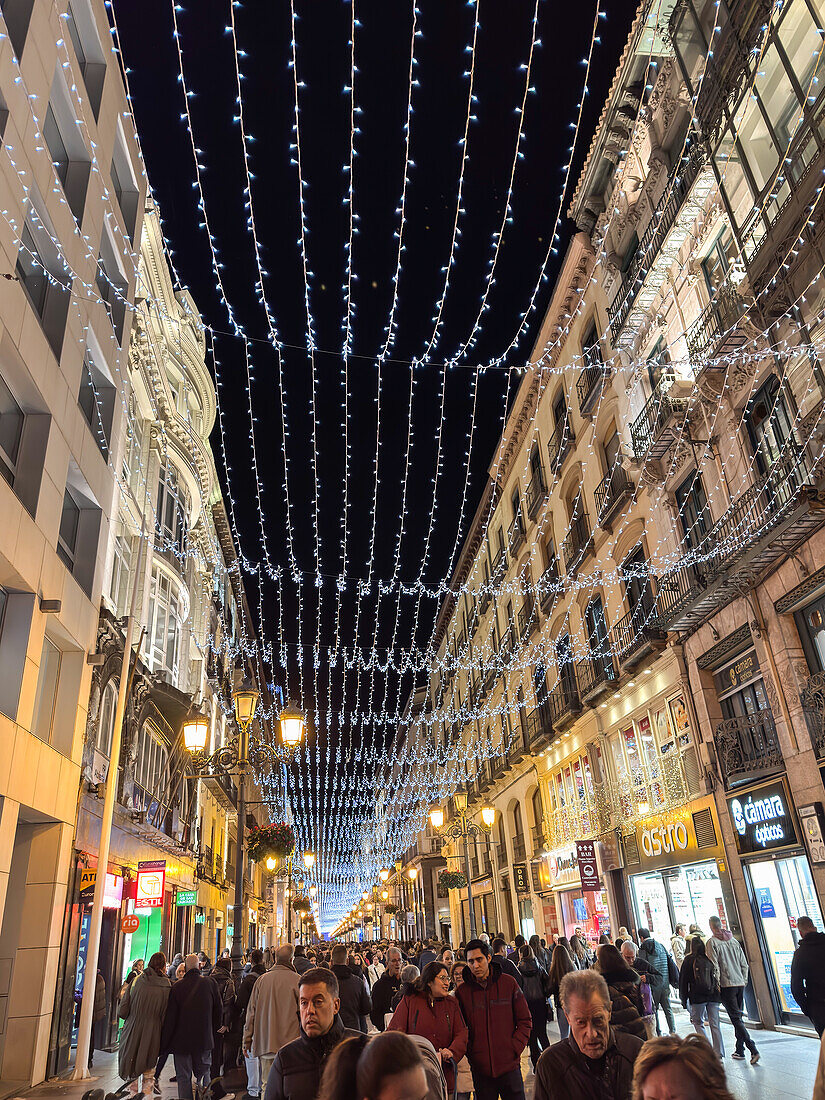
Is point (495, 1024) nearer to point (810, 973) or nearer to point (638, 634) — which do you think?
point (810, 973)

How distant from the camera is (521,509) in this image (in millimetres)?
31984

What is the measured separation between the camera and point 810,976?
8.53 m

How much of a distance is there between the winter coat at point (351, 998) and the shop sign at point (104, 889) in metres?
6.30

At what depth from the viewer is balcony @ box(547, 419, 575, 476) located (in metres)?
25.8

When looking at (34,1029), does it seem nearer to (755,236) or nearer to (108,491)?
(108,491)

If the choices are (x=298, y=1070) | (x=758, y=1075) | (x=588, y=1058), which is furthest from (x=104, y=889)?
(x=588, y=1058)

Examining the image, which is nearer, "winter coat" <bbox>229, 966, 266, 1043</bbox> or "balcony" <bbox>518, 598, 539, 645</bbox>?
"winter coat" <bbox>229, 966, 266, 1043</bbox>

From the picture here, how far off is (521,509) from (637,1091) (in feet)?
97.9

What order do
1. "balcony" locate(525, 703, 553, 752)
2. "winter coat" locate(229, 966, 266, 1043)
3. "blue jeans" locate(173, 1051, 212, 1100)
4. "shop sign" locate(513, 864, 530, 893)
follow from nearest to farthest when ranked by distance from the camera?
"blue jeans" locate(173, 1051, 212, 1100)
"winter coat" locate(229, 966, 266, 1043)
"balcony" locate(525, 703, 553, 752)
"shop sign" locate(513, 864, 530, 893)

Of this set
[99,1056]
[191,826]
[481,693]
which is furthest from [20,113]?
[481,693]

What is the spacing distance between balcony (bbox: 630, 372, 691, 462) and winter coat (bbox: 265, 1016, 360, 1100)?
15282 millimetres

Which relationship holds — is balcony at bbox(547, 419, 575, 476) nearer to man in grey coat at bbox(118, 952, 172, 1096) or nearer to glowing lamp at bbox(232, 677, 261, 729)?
glowing lamp at bbox(232, 677, 261, 729)

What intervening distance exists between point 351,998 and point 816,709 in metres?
8.36

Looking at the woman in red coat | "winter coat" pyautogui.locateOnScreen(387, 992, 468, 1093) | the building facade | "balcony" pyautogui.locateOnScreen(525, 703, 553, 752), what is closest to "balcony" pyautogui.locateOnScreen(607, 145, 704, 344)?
the building facade
